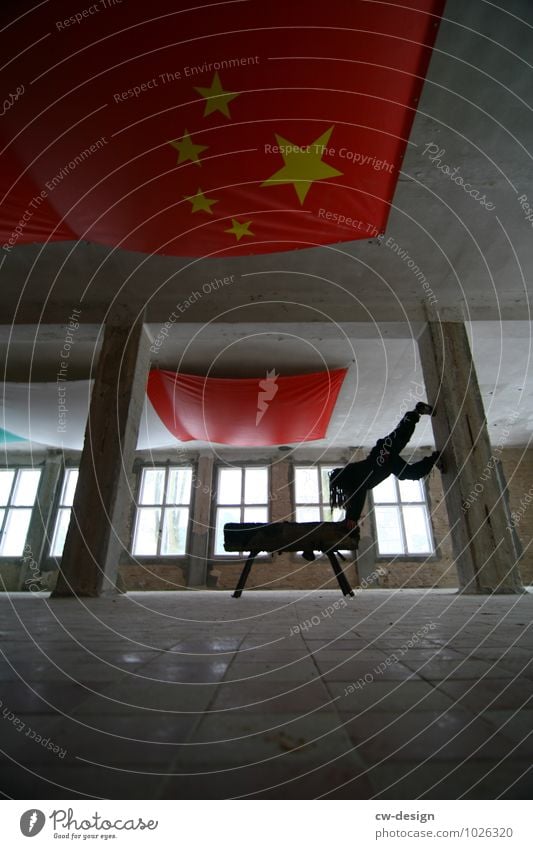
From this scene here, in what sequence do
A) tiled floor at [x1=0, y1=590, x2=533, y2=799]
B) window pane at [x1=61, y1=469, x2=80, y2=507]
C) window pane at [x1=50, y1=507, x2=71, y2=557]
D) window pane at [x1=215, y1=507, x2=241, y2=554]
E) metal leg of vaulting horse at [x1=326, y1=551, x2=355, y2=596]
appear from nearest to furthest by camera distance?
1. tiled floor at [x1=0, y1=590, x2=533, y2=799]
2. metal leg of vaulting horse at [x1=326, y1=551, x2=355, y2=596]
3. window pane at [x1=50, y1=507, x2=71, y2=557]
4. window pane at [x1=215, y1=507, x2=241, y2=554]
5. window pane at [x1=61, y1=469, x2=80, y2=507]

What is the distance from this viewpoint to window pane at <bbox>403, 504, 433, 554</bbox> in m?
9.93

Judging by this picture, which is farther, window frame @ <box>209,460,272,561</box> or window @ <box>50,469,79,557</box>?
window @ <box>50,469,79,557</box>

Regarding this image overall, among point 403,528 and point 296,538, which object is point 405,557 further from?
point 296,538

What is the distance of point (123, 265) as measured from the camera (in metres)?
4.35

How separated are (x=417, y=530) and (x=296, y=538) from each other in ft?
25.0

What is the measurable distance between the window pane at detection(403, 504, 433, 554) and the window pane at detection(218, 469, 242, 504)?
459 centimetres

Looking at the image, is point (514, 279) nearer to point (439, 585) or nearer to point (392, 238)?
point (392, 238)

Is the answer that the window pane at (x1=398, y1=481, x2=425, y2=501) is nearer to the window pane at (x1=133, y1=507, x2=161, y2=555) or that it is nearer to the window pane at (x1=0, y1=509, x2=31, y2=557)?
the window pane at (x1=133, y1=507, x2=161, y2=555)

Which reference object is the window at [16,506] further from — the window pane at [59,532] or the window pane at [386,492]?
the window pane at [386,492]

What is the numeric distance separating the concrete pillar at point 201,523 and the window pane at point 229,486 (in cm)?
29

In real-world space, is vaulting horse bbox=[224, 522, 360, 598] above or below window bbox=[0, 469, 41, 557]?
below

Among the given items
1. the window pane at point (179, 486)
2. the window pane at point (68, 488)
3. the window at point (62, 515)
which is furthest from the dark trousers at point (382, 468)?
the window pane at point (68, 488)

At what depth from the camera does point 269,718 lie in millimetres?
625

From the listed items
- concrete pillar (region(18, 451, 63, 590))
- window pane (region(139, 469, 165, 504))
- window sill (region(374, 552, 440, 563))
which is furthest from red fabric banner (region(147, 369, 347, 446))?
concrete pillar (region(18, 451, 63, 590))
